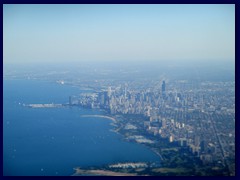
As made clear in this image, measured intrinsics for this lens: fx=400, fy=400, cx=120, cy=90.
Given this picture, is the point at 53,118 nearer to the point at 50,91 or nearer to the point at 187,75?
the point at 50,91

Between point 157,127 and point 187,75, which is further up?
point 187,75

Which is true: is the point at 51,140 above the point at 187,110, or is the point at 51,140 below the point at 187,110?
below
